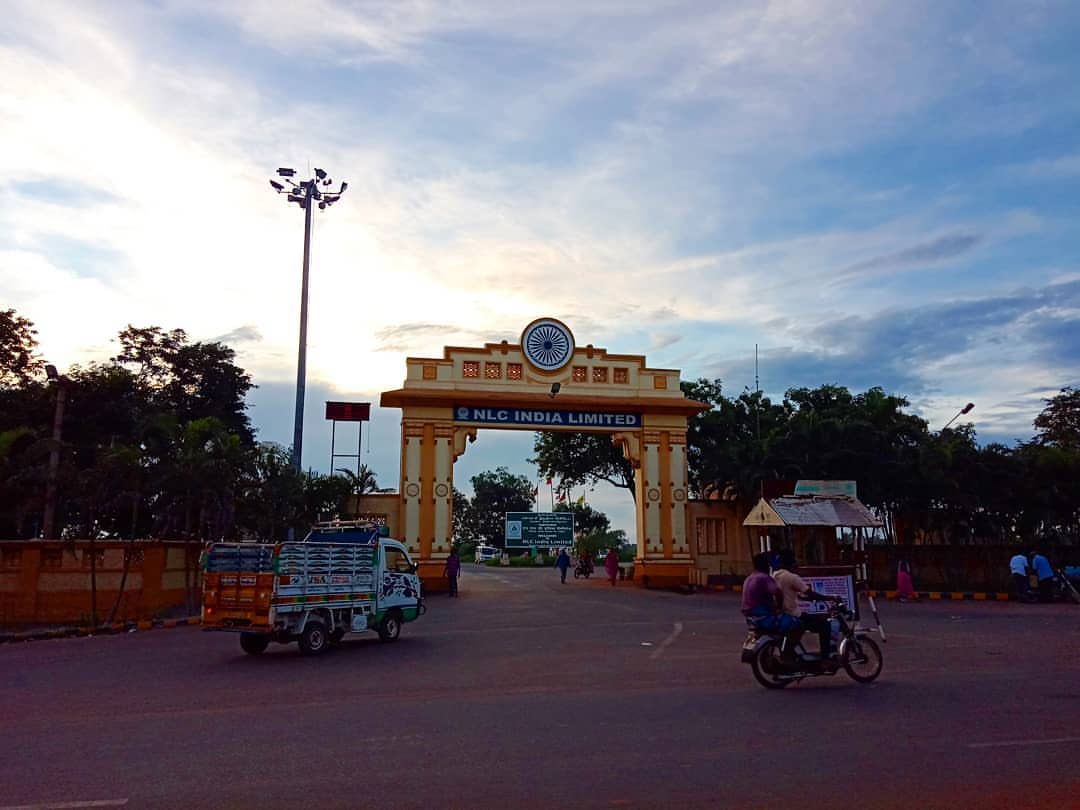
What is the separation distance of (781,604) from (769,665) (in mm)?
708

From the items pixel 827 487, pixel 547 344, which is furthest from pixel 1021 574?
pixel 547 344

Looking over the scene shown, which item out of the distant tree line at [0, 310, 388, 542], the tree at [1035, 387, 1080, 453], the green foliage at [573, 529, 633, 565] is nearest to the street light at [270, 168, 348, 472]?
the distant tree line at [0, 310, 388, 542]

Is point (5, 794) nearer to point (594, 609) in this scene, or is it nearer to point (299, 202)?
point (594, 609)

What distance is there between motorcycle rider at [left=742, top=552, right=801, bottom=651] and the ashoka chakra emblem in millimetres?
22312

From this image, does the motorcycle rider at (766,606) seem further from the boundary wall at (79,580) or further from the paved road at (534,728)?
the boundary wall at (79,580)

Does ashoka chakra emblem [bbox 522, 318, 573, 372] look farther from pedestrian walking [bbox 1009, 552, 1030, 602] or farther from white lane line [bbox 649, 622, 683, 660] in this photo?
pedestrian walking [bbox 1009, 552, 1030, 602]

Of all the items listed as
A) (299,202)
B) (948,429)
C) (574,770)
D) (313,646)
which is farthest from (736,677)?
(948,429)

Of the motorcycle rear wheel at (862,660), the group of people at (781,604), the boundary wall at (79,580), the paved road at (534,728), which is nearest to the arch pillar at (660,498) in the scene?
the boundary wall at (79,580)

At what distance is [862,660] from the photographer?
34.4 feet

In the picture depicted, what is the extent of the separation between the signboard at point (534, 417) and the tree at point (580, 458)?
7.37 meters

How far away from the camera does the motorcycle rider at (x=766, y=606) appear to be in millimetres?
10000

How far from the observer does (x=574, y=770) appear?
21.3 feet

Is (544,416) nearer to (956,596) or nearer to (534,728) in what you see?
(956,596)

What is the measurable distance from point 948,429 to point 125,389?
101 ft
